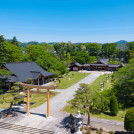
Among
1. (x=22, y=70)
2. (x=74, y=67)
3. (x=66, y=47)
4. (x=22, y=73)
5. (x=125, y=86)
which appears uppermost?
(x=66, y=47)

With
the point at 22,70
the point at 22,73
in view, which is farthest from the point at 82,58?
the point at 22,73

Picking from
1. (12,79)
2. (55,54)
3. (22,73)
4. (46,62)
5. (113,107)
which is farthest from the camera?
(55,54)

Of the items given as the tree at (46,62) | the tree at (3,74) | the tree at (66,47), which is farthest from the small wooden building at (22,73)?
the tree at (66,47)

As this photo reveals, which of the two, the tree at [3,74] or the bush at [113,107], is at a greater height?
the tree at [3,74]

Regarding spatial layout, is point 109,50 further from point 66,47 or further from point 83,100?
point 83,100

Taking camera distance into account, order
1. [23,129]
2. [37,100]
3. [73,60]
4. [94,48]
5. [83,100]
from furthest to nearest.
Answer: [94,48]
[73,60]
[37,100]
[83,100]
[23,129]

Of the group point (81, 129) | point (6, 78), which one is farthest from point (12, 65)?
point (81, 129)

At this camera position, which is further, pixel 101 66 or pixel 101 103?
pixel 101 66

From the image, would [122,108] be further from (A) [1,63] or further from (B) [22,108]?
(A) [1,63]

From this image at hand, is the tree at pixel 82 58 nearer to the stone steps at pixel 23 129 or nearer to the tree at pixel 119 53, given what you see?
the tree at pixel 119 53

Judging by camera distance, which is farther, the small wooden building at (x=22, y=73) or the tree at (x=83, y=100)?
the small wooden building at (x=22, y=73)

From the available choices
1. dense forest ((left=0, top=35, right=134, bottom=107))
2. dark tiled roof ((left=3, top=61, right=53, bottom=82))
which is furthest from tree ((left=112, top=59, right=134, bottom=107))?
dark tiled roof ((left=3, top=61, right=53, bottom=82))

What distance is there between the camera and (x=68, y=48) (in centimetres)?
8806

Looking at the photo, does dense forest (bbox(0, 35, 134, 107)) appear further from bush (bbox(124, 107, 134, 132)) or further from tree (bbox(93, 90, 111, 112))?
bush (bbox(124, 107, 134, 132))
